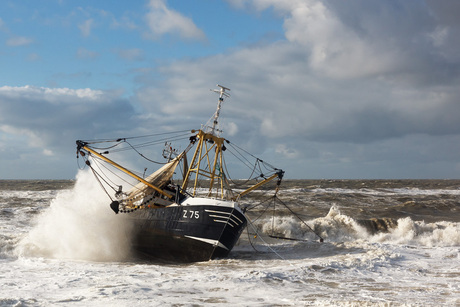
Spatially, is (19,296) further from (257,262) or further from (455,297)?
(455,297)

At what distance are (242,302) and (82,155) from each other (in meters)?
14.9

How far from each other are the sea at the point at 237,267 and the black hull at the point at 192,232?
80cm

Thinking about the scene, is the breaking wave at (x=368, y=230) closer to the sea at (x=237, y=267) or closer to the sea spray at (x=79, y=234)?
the sea at (x=237, y=267)

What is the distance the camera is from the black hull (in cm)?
1780

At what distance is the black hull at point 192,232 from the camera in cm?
1780

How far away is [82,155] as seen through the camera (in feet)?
73.9

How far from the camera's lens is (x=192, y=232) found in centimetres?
1830

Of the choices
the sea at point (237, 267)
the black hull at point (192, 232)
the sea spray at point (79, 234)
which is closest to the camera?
the sea at point (237, 267)

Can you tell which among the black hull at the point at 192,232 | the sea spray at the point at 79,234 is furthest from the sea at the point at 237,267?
the black hull at the point at 192,232

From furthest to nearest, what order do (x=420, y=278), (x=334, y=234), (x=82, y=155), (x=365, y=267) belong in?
(x=334, y=234), (x=82, y=155), (x=365, y=267), (x=420, y=278)

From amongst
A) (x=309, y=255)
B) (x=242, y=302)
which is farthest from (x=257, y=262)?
(x=242, y=302)

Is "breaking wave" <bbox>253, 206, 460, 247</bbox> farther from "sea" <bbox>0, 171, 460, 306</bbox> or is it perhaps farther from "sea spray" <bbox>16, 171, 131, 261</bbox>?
"sea spray" <bbox>16, 171, 131, 261</bbox>

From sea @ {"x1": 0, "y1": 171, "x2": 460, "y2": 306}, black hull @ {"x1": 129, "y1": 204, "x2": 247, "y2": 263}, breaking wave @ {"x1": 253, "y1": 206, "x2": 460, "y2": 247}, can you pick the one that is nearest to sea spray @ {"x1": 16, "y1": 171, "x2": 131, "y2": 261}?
sea @ {"x1": 0, "y1": 171, "x2": 460, "y2": 306}

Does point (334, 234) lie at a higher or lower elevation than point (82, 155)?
→ lower
